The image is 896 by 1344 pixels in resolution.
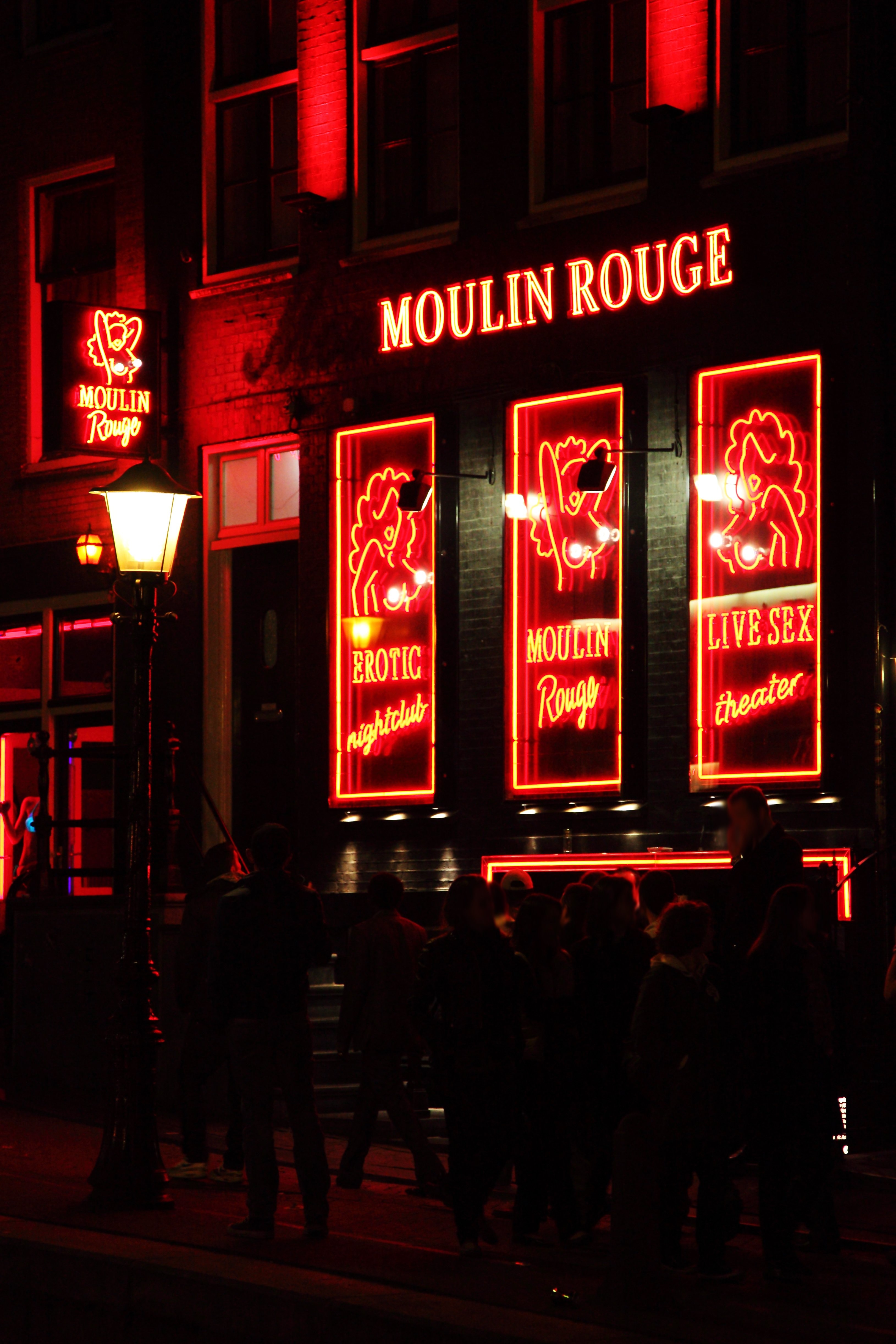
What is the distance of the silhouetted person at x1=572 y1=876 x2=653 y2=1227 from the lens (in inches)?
373

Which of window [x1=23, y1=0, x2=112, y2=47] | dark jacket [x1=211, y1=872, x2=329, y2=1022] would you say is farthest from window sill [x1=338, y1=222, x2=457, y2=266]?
dark jacket [x1=211, y1=872, x2=329, y2=1022]

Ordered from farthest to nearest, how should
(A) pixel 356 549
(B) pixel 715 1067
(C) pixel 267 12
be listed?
(C) pixel 267 12 < (A) pixel 356 549 < (B) pixel 715 1067

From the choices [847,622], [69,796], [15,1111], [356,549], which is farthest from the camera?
[69,796]

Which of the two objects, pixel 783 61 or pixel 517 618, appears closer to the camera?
pixel 783 61

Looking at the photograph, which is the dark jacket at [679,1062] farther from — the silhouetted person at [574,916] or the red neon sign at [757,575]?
the red neon sign at [757,575]

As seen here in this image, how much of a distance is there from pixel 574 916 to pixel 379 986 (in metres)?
1.12

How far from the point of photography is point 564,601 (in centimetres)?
1505

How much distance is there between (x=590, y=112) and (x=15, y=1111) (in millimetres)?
8407

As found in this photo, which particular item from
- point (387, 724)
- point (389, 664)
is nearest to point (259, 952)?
point (387, 724)

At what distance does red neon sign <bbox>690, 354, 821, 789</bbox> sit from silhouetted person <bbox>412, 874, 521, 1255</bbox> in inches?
189

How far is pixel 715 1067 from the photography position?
8.40 m

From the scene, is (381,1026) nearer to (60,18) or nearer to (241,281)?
(241,281)

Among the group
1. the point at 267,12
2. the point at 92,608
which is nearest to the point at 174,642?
the point at 92,608

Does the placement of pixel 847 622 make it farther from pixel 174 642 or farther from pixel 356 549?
pixel 174 642
